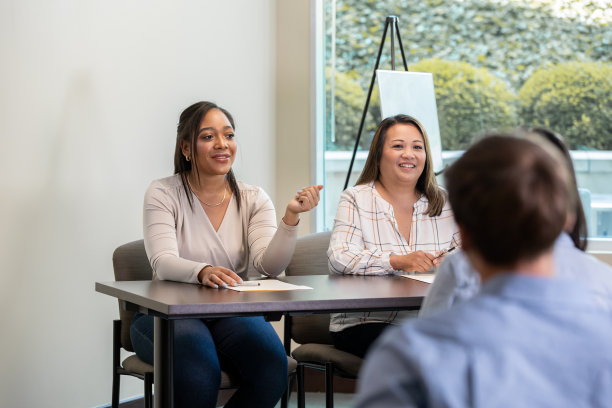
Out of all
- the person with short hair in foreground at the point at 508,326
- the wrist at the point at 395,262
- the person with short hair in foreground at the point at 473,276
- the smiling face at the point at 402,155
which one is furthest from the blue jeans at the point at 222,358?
the person with short hair in foreground at the point at 508,326

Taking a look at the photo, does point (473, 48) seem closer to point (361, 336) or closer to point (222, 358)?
point (361, 336)

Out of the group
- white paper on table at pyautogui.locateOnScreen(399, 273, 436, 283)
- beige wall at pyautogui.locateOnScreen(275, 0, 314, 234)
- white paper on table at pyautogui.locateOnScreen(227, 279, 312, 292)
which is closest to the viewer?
white paper on table at pyautogui.locateOnScreen(227, 279, 312, 292)

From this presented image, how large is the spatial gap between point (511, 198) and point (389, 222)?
6.32 feet

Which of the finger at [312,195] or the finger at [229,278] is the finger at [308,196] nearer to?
the finger at [312,195]

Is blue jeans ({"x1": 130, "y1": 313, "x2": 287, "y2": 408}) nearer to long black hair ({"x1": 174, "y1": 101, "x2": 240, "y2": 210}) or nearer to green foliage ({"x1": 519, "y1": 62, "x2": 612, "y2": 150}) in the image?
long black hair ({"x1": 174, "y1": 101, "x2": 240, "y2": 210})

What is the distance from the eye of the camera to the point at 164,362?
205 centimetres

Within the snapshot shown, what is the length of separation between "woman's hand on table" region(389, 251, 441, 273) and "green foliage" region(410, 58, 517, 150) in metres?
2.00

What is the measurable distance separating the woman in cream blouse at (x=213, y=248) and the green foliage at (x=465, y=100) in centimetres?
192

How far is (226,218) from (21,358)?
0.98m

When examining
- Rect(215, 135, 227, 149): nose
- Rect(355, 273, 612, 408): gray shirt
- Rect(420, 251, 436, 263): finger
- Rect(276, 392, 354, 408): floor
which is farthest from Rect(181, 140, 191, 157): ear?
Rect(355, 273, 612, 408): gray shirt

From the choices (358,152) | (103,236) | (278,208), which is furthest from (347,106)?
(103,236)

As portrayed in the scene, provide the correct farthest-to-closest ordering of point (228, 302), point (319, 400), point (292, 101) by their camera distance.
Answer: point (292, 101)
point (319, 400)
point (228, 302)

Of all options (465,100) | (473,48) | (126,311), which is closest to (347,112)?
→ (465,100)

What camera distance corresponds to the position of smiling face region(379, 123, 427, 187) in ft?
9.34
